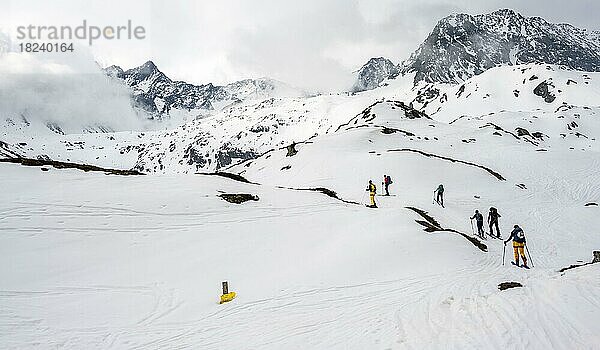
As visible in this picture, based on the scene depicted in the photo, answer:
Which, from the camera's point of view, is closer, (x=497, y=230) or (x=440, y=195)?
(x=497, y=230)

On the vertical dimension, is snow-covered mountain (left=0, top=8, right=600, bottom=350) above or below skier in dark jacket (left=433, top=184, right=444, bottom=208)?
below

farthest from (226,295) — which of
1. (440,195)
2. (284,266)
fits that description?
(440,195)

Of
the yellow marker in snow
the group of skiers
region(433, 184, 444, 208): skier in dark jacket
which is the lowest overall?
the yellow marker in snow

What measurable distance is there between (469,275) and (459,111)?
159580mm

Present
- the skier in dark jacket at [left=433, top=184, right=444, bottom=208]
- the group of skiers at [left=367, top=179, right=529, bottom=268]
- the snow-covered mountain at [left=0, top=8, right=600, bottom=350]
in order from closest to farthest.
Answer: the snow-covered mountain at [left=0, top=8, right=600, bottom=350], the group of skiers at [left=367, top=179, right=529, bottom=268], the skier in dark jacket at [left=433, top=184, right=444, bottom=208]

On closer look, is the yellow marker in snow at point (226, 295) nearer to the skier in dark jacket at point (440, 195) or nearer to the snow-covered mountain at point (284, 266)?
the snow-covered mountain at point (284, 266)

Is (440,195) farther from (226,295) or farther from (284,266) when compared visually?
(226,295)

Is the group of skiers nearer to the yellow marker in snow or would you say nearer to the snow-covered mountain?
the snow-covered mountain

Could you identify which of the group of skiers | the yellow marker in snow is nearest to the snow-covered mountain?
the yellow marker in snow

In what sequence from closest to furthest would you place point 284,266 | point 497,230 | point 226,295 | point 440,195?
point 226,295 < point 284,266 < point 497,230 < point 440,195

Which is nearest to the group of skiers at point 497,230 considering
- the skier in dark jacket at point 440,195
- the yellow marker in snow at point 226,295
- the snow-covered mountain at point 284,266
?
the skier in dark jacket at point 440,195

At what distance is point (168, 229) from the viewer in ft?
69.4

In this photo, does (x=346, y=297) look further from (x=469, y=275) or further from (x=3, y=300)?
(x=3, y=300)

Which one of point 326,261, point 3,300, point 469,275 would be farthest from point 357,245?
point 3,300
